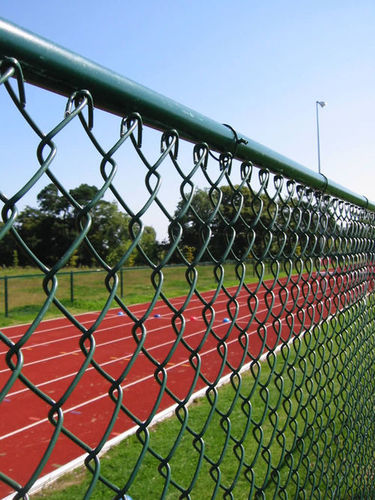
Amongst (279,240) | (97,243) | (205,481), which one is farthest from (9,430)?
(97,243)

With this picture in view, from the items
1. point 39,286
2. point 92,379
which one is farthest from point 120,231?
point 92,379

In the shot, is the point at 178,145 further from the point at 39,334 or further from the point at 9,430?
the point at 39,334

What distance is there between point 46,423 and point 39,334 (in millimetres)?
6757

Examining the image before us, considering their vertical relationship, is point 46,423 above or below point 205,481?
below

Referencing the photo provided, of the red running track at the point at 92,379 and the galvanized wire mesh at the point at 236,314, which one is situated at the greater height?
the galvanized wire mesh at the point at 236,314

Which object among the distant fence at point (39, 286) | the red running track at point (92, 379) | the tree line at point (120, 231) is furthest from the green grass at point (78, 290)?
the red running track at point (92, 379)

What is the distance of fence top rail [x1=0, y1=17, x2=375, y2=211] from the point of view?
30.9 inches

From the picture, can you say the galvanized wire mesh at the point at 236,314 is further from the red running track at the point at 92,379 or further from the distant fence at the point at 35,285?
the distant fence at the point at 35,285

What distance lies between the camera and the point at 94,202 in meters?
0.87

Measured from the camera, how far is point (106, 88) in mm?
945

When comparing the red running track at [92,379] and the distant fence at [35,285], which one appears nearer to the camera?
the red running track at [92,379]

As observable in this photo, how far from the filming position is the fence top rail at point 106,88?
2.57 feet

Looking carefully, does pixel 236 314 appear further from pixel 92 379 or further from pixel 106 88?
pixel 92 379

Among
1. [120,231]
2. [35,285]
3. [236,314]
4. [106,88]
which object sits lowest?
[35,285]
